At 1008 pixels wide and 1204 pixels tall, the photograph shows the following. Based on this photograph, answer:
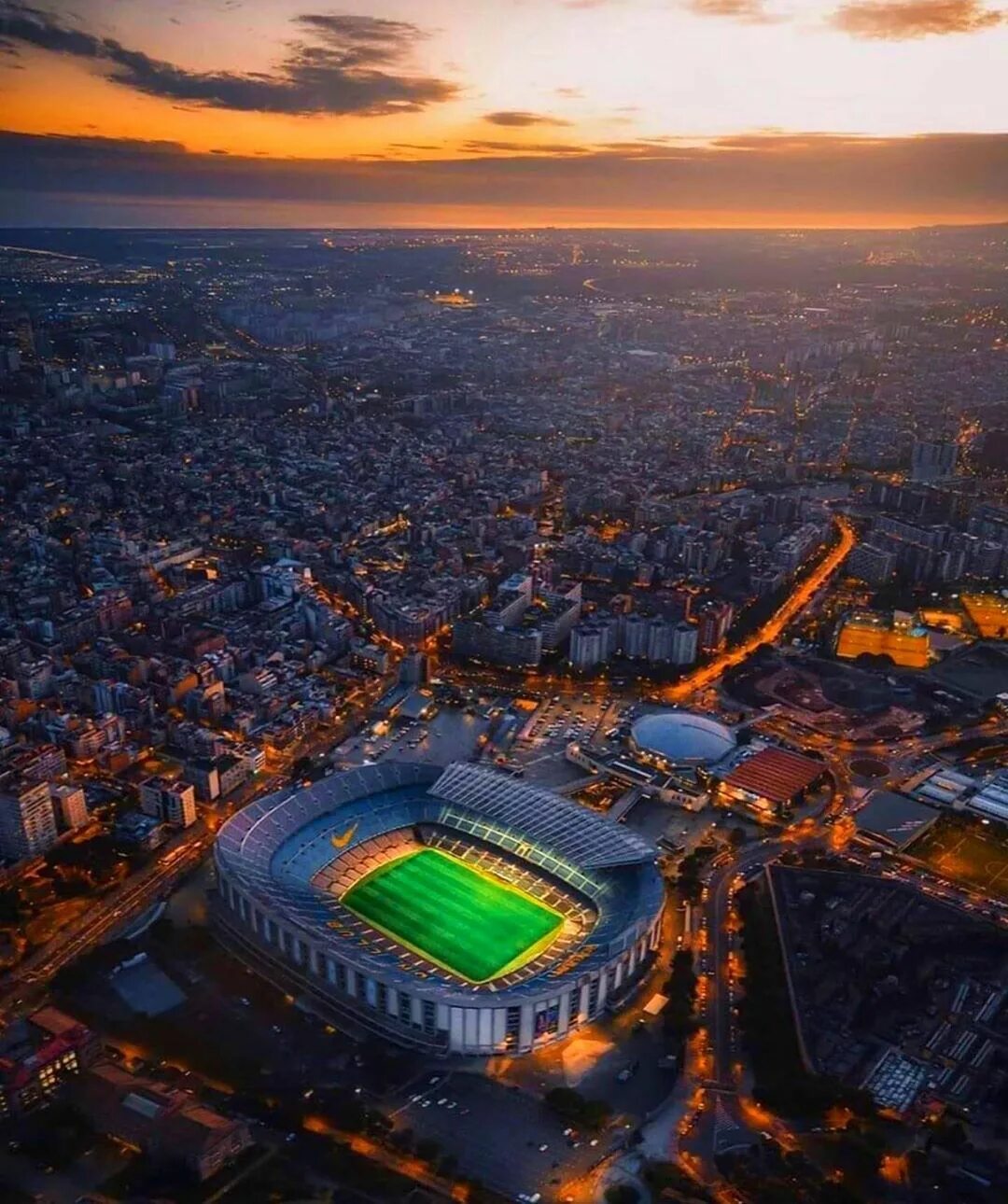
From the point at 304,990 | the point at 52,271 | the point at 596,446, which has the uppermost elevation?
the point at 52,271

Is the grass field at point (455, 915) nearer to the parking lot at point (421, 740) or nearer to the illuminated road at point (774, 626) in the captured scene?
the parking lot at point (421, 740)

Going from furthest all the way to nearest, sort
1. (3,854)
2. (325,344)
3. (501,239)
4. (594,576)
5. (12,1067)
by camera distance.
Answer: (501,239) < (325,344) < (594,576) < (3,854) < (12,1067)

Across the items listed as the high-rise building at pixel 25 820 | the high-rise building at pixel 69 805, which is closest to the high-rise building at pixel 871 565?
the high-rise building at pixel 69 805

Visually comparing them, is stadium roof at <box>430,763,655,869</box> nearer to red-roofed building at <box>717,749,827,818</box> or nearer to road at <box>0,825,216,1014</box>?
red-roofed building at <box>717,749,827,818</box>

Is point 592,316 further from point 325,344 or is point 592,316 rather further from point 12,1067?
point 12,1067

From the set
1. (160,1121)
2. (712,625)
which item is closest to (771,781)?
(712,625)

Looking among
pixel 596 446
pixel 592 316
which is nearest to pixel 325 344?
pixel 592 316

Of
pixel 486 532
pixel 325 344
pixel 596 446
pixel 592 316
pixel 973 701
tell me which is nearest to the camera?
pixel 973 701
